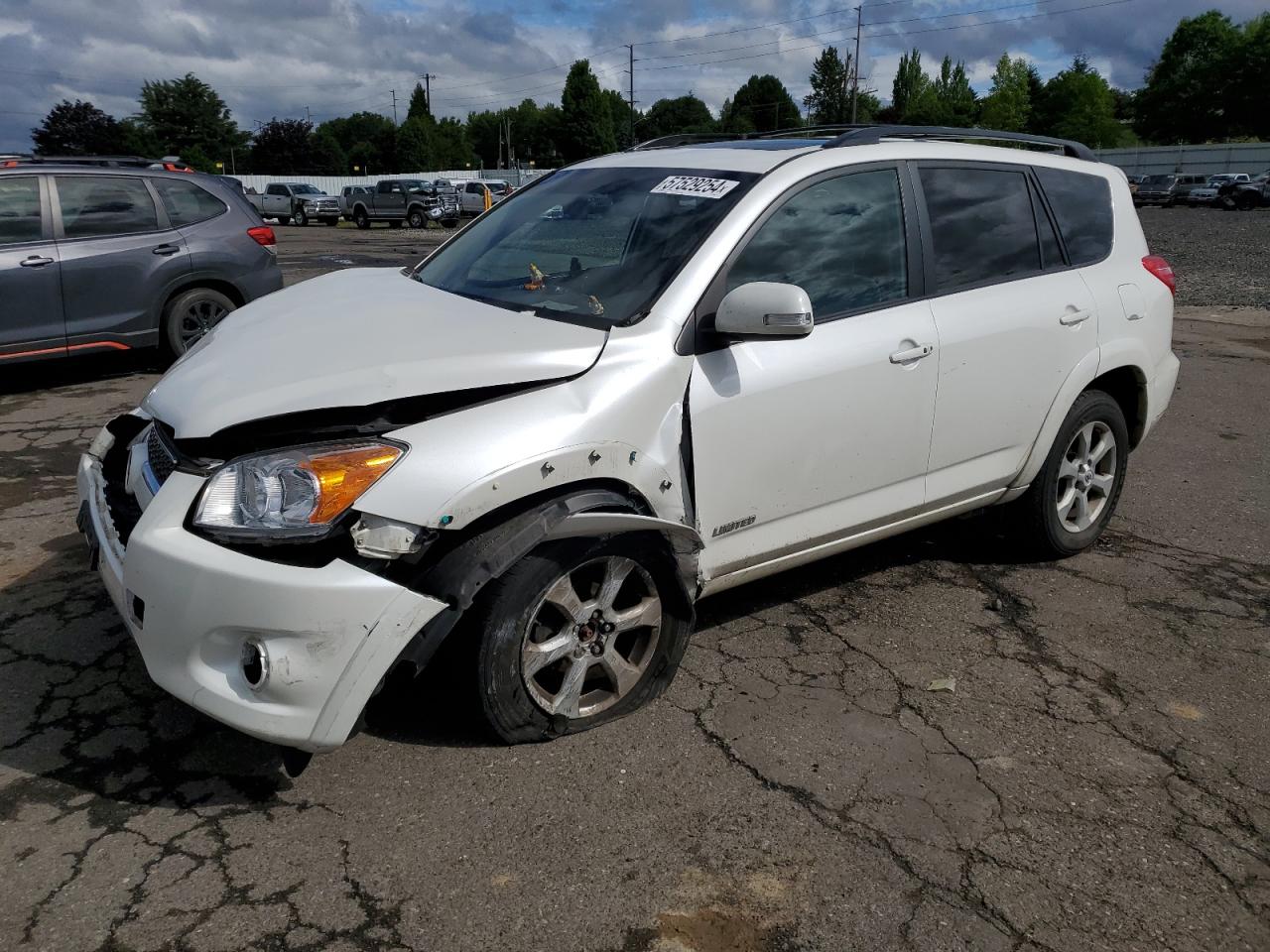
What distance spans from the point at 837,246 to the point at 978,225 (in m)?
0.83

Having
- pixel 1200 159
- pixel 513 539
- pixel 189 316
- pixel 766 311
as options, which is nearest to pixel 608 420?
pixel 513 539

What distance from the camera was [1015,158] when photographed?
444 cm

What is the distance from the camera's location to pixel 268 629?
8.35ft

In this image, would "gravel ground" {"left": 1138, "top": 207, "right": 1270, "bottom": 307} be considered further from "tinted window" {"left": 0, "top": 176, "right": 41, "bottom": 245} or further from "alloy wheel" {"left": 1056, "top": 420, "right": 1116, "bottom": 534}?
"tinted window" {"left": 0, "top": 176, "right": 41, "bottom": 245}

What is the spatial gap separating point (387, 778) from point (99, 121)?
98.5 metres

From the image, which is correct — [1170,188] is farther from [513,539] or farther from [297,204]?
[513,539]

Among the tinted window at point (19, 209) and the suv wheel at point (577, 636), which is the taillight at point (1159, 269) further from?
A: the tinted window at point (19, 209)

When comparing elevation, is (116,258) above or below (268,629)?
above

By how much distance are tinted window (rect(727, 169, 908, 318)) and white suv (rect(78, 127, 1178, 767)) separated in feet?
0.04

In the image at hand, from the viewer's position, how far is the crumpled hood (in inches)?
109

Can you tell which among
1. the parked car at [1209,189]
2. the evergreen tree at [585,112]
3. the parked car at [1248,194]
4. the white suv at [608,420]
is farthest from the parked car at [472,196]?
the evergreen tree at [585,112]

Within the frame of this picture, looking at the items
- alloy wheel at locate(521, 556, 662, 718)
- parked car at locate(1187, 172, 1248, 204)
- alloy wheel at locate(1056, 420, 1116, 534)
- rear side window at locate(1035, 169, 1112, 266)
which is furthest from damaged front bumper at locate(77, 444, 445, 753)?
parked car at locate(1187, 172, 1248, 204)

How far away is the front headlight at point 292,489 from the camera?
261cm

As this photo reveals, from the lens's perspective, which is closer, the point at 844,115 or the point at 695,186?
the point at 695,186
